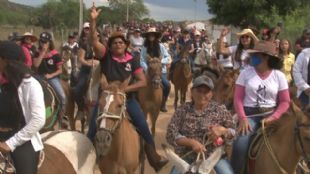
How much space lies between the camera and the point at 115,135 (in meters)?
6.71

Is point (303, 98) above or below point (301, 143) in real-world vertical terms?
below

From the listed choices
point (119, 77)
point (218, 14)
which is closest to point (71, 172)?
point (119, 77)

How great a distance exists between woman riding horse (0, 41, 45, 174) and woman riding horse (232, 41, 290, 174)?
8.00ft

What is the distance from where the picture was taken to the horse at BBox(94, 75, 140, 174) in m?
6.25

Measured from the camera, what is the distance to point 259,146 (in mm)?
5949

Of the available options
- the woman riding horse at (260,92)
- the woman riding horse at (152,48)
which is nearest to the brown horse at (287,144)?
the woman riding horse at (260,92)

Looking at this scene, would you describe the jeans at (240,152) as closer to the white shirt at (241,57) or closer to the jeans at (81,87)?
the white shirt at (241,57)

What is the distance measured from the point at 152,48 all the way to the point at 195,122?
758 cm

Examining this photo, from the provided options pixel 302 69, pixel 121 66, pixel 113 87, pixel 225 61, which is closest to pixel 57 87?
pixel 225 61

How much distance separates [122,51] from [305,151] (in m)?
3.10

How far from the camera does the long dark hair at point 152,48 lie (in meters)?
12.8

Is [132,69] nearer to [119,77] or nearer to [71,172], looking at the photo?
[119,77]

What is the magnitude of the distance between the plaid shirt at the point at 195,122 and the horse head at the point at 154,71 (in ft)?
22.4

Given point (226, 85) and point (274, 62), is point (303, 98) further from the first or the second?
point (274, 62)
